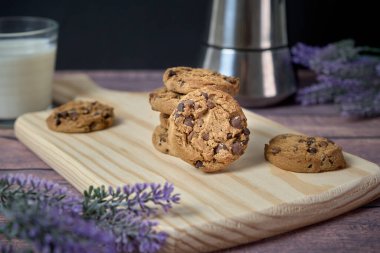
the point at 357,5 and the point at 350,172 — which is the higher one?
the point at 357,5

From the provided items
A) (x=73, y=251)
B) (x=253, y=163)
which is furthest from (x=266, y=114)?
(x=73, y=251)

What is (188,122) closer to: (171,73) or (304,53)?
(171,73)

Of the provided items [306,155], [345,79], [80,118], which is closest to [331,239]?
[306,155]

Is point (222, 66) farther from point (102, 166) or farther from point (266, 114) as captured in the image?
point (102, 166)

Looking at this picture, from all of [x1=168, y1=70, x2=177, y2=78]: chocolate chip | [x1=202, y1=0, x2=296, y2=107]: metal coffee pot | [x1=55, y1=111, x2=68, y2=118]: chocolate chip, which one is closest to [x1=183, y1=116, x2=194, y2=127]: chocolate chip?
[x1=168, y1=70, x2=177, y2=78]: chocolate chip

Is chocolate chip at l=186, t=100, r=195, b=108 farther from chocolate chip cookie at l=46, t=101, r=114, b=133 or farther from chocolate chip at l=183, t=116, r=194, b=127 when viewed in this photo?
chocolate chip cookie at l=46, t=101, r=114, b=133
